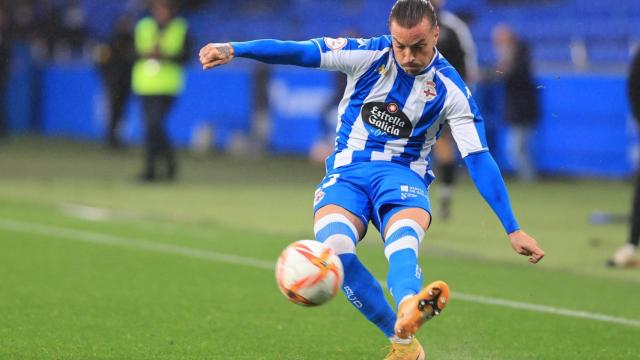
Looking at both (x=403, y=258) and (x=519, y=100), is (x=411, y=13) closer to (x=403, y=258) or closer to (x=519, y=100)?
(x=403, y=258)

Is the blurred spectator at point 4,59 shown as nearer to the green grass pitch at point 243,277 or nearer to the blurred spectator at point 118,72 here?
the blurred spectator at point 118,72

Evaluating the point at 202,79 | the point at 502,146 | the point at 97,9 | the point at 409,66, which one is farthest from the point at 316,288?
the point at 97,9

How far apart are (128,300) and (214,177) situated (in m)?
10.7

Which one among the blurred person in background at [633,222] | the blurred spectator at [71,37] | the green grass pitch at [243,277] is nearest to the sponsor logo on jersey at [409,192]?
the green grass pitch at [243,277]

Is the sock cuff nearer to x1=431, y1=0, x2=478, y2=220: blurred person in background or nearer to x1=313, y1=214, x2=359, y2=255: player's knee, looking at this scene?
x1=313, y1=214, x2=359, y2=255: player's knee

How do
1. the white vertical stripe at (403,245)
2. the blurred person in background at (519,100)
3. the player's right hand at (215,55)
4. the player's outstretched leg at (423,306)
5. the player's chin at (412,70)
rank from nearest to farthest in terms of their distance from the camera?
the player's outstretched leg at (423,306) < the player's right hand at (215,55) < the white vertical stripe at (403,245) < the player's chin at (412,70) < the blurred person in background at (519,100)

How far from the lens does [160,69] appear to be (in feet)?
59.4

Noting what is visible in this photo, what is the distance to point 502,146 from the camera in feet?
67.3

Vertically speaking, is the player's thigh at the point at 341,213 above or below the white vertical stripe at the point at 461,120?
below

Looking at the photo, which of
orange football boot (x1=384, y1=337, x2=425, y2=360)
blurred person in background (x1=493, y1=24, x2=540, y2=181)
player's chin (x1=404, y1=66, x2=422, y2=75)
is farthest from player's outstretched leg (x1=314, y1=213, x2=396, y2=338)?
blurred person in background (x1=493, y1=24, x2=540, y2=181)

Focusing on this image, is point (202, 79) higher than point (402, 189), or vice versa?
point (402, 189)

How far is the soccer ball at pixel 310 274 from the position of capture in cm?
585

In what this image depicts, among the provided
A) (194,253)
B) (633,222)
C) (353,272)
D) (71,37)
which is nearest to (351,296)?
(353,272)

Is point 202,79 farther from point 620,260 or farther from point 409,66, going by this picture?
point 409,66
